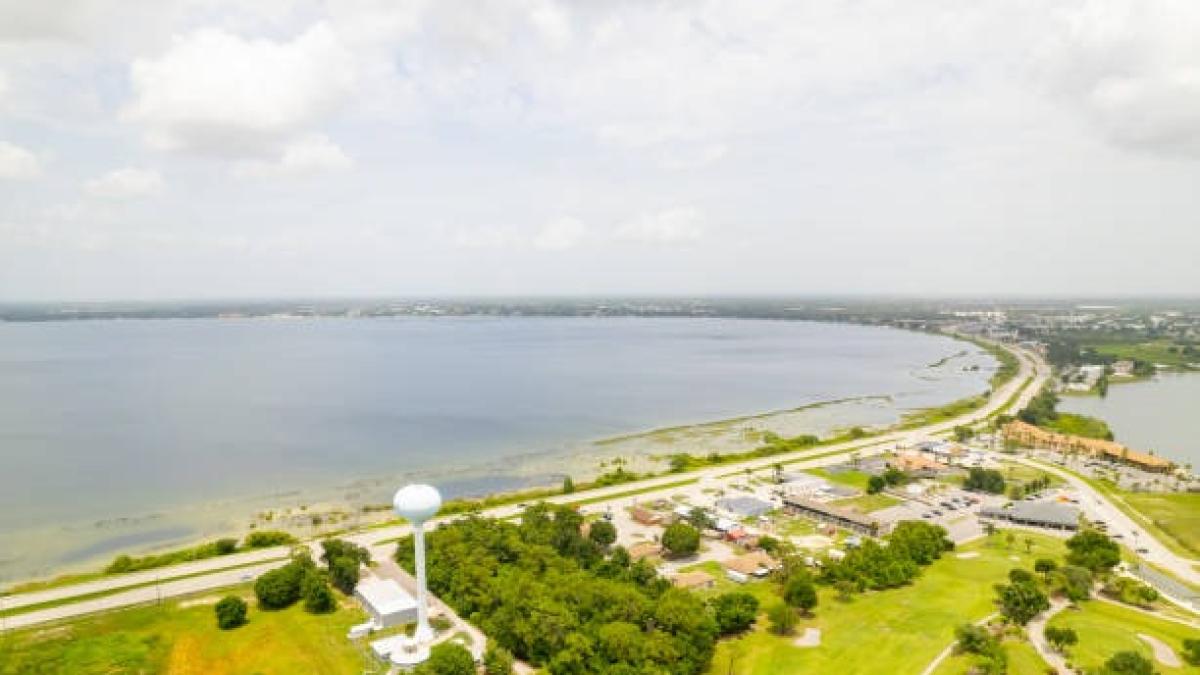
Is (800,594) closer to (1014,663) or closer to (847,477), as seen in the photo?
(1014,663)

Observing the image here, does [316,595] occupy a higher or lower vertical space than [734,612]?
lower

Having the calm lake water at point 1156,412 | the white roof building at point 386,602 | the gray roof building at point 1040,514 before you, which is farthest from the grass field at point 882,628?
the calm lake water at point 1156,412

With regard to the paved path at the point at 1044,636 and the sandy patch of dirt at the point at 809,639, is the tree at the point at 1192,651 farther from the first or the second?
the sandy patch of dirt at the point at 809,639

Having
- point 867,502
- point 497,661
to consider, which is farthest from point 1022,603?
point 497,661

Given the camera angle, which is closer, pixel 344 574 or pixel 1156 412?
pixel 344 574

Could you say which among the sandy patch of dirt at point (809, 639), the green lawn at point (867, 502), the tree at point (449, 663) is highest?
the tree at point (449, 663)

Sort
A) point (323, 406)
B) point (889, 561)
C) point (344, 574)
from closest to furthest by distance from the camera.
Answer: point (344, 574)
point (889, 561)
point (323, 406)

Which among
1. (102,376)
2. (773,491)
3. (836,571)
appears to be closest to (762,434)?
(773,491)

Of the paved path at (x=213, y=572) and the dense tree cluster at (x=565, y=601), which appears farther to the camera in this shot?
the paved path at (x=213, y=572)
